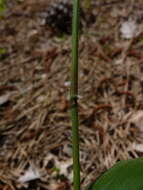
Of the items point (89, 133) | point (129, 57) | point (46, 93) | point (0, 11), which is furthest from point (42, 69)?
point (0, 11)

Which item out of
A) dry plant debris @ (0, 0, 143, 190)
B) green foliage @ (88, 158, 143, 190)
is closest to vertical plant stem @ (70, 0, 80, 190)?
green foliage @ (88, 158, 143, 190)

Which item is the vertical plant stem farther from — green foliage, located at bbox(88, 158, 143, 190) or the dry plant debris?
the dry plant debris

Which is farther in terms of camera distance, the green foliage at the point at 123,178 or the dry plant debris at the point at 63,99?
the dry plant debris at the point at 63,99

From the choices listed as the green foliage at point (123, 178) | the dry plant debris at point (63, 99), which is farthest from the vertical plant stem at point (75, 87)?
the dry plant debris at point (63, 99)

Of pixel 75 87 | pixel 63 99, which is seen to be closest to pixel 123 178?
pixel 75 87

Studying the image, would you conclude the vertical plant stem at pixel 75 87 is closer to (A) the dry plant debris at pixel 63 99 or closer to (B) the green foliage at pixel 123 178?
(B) the green foliage at pixel 123 178

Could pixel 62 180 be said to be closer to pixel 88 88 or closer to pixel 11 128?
pixel 11 128
